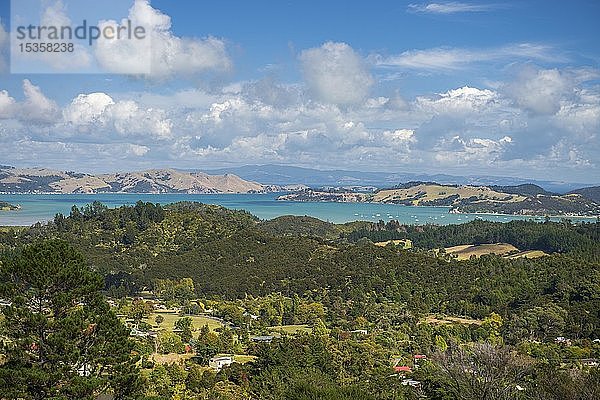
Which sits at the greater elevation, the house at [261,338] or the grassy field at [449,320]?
the house at [261,338]

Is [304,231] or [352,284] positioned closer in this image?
[352,284]

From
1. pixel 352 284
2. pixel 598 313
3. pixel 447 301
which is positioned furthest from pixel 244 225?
pixel 598 313

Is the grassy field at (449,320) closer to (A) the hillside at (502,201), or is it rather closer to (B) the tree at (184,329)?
(B) the tree at (184,329)

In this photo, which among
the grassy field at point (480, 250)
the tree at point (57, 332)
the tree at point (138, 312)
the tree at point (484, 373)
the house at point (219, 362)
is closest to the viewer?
the tree at point (57, 332)

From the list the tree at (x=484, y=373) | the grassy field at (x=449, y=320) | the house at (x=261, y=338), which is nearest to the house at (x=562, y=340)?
the grassy field at (x=449, y=320)

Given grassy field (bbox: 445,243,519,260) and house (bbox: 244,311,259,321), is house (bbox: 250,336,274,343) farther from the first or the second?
grassy field (bbox: 445,243,519,260)

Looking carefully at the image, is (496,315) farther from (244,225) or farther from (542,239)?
(542,239)

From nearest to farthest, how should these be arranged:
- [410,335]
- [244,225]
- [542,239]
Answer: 1. [410,335]
2. [244,225]
3. [542,239]

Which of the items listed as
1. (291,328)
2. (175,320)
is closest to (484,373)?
(291,328)
